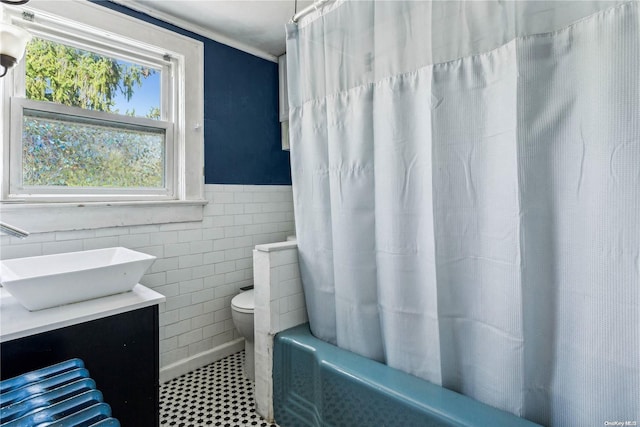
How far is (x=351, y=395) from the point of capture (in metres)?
1.28

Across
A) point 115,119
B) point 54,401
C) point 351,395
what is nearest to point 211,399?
point 351,395

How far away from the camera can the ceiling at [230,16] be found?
2.03 m

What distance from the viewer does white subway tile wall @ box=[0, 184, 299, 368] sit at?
2021 mm

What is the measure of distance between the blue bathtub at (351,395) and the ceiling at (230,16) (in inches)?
78.1

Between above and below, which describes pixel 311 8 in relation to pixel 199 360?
above

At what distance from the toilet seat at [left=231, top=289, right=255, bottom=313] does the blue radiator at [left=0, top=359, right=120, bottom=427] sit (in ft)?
3.37

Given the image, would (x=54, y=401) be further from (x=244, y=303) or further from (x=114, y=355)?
(x=244, y=303)

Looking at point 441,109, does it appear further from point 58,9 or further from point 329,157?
point 58,9

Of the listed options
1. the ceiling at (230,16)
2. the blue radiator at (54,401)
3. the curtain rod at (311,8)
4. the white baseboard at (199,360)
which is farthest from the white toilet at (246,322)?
the ceiling at (230,16)

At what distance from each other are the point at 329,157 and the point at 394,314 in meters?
0.76

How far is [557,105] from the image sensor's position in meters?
0.95

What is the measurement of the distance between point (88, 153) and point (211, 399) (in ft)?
5.33

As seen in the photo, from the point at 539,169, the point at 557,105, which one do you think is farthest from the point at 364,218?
the point at 557,105

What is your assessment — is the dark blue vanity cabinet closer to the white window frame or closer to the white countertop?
the white countertop
